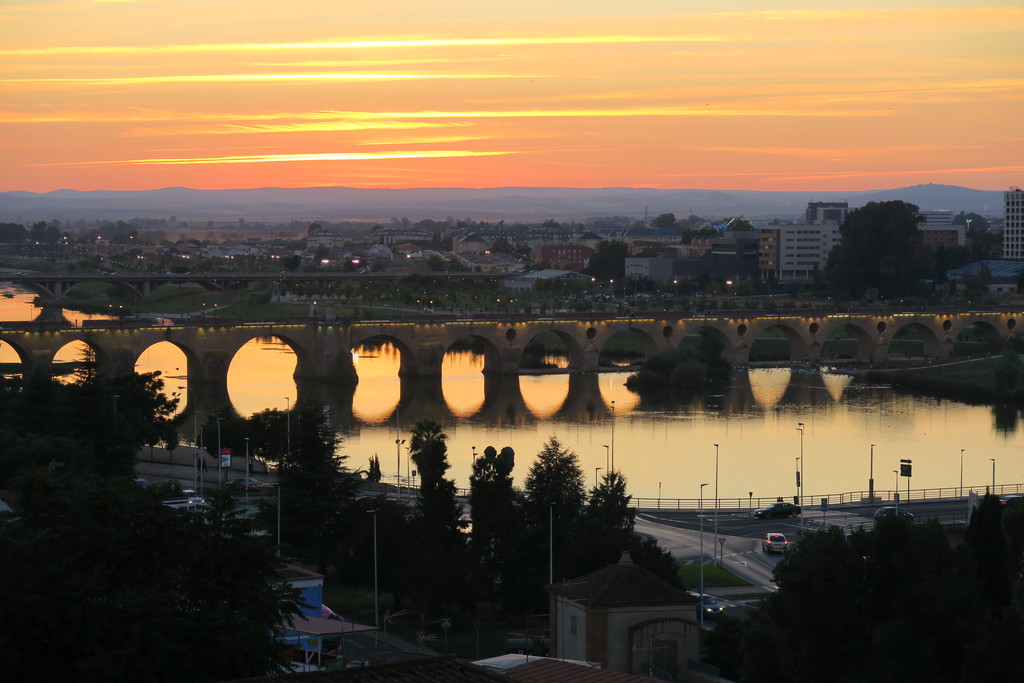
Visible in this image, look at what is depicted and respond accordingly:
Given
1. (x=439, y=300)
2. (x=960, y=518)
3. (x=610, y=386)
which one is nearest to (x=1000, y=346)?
(x=610, y=386)

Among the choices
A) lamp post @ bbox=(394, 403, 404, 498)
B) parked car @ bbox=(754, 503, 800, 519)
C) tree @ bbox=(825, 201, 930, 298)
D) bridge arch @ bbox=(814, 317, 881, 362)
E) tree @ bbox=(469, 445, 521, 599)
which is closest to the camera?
tree @ bbox=(469, 445, 521, 599)

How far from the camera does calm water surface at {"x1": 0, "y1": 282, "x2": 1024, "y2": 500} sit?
36.8 meters

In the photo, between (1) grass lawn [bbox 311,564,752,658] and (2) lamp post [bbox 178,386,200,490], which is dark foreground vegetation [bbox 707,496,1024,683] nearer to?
(1) grass lawn [bbox 311,564,752,658]

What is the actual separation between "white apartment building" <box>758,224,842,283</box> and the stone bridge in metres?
→ 33.8

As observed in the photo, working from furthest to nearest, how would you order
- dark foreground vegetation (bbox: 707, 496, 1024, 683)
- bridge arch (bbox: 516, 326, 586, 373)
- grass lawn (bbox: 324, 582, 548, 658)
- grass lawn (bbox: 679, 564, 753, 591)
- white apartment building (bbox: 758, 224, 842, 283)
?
white apartment building (bbox: 758, 224, 842, 283), bridge arch (bbox: 516, 326, 586, 373), grass lawn (bbox: 679, 564, 753, 591), grass lawn (bbox: 324, 582, 548, 658), dark foreground vegetation (bbox: 707, 496, 1024, 683)

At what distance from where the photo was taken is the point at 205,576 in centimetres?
1331

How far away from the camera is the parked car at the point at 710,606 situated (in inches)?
845

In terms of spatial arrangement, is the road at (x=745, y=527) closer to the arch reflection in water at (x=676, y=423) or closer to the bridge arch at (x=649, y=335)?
the arch reflection in water at (x=676, y=423)

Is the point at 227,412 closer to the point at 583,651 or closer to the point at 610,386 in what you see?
the point at 610,386

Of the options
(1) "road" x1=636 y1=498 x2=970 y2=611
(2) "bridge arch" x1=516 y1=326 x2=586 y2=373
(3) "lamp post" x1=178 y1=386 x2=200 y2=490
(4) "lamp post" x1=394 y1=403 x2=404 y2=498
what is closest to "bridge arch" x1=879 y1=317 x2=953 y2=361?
(2) "bridge arch" x1=516 y1=326 x2=586 y2=373

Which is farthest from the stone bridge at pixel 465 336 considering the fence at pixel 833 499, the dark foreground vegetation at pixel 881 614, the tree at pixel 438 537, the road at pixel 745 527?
the dark foreground vegetation at pixel 881 614

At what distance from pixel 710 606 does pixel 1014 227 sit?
10147 centimetres

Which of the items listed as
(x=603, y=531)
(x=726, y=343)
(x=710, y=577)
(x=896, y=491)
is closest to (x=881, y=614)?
(x=603, y=531)

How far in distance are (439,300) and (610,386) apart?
104 ft
